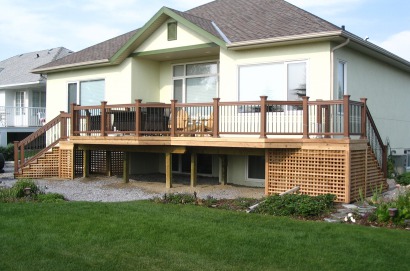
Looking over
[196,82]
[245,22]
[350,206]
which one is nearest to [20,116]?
[196,82]

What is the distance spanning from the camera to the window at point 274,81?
13547 millimetres

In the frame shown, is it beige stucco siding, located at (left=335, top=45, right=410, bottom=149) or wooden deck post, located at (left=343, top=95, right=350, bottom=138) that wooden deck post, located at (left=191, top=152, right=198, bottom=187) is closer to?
wooden deck post, located at (left=343, top=95, right=350, bottom=138)

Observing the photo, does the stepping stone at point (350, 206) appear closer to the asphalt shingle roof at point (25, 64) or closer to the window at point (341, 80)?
the window at point (341, 80)

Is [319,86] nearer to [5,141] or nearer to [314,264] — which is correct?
[314,264]

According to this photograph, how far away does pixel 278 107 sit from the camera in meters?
13.7

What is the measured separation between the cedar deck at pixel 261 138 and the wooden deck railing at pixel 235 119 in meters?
0.02

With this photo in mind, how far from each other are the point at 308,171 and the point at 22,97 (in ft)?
87.4

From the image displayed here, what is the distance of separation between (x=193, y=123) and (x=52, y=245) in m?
7.30

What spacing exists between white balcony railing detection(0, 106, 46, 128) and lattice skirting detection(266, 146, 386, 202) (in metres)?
22.0

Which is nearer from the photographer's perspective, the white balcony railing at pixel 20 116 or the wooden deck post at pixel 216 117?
the wooden deck post at pixel 216 117

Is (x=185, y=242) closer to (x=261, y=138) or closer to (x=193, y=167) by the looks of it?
(x=261, y=138)

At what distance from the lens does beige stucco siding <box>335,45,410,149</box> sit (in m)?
14.4

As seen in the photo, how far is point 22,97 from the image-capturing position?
33.4m

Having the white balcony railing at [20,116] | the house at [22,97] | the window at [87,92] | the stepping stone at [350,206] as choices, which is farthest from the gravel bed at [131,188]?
the white balcony railing at [20,116]
